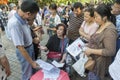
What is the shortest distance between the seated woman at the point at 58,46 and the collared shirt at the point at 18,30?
1.26 metres

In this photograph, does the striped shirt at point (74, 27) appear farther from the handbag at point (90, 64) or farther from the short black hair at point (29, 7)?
the short black hair at point (29, 7)

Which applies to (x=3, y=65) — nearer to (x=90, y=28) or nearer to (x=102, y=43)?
(x=102, y=43)

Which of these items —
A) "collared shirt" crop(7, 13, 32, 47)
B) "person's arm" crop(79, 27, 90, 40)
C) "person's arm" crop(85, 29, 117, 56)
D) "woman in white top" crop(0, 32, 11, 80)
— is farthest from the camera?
"person's arm" crop(79, 27, 90, 40)

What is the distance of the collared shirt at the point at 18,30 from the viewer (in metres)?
3.98

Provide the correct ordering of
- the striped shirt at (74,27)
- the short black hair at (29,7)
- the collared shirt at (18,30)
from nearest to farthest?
the short black hair at (29,7) < the collared shirt at (18,30) < the striped shirt at (74,27)

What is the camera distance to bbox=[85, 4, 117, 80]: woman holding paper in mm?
3592

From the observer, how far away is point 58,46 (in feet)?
17.9

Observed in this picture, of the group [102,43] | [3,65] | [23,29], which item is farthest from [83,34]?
[3,65]

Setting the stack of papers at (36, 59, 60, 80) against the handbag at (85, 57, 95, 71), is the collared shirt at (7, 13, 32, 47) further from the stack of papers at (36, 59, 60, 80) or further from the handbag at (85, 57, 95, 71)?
the handbag at (85, 57, 95, 71)

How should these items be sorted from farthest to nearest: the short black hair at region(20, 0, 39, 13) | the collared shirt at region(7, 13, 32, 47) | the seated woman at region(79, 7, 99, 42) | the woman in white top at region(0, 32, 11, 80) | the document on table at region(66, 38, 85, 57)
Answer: the seated woman at region(79, 7, 99, 42) < the document on table at region(66, 38, 85, 57) < the collared shirt at region(7, 13, 32, 47) < the short black hair at region(20, 0, 39, 13) < the woman in white top at region(0, 32, 11, 80)

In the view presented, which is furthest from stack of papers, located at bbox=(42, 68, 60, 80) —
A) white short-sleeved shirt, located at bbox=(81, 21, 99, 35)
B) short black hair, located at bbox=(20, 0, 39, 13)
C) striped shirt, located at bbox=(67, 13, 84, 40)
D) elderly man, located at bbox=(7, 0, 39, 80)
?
striped shirt, located at bbox=(67, 13, 84, 40)

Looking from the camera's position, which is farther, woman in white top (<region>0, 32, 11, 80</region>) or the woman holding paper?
the woman holding paper

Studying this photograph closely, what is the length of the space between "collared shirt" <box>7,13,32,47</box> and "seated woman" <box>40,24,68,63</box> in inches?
49.6

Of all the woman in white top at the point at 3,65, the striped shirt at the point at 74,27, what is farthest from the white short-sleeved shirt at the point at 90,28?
the woman in white top at the point at 3,65
